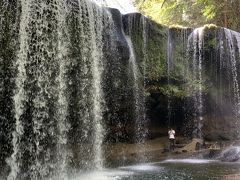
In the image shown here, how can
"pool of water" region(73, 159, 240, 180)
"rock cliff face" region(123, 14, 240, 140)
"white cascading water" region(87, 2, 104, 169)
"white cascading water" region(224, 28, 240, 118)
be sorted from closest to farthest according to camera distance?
"pool of water" region(73, 159, 240, 180), "white cascading water" region(87, 2, 104, 169), "rock cliff face" region(123, 14, 240, 140), "white cascading water" region(224, 28, 240, 118)

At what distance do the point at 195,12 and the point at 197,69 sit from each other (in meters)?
9.75

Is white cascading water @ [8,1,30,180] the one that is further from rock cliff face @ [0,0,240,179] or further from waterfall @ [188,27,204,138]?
waterfall @ [188,27,204,138]

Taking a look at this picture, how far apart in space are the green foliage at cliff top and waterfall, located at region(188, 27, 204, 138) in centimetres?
472

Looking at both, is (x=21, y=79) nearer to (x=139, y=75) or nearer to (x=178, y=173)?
(x=178, y=173)

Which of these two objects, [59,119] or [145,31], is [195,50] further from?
[59,119]

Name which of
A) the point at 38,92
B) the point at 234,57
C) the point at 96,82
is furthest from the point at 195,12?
the point at 38,92

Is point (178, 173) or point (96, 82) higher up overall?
point (96, 82)

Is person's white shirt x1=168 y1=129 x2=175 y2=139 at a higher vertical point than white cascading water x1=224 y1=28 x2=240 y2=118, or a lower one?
lower

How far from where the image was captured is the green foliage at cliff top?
25.5m

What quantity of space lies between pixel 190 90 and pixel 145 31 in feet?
13.4

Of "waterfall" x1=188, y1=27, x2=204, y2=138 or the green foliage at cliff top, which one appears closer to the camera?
"waterfall" x1=188, y1=27, x2=204, y2=138

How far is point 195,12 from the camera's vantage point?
2822 centimetres

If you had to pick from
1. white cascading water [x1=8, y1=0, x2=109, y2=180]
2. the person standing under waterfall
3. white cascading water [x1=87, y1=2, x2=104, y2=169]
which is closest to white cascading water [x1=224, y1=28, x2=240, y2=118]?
the person standing under waterfall

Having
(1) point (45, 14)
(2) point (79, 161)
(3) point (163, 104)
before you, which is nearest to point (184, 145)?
(3) point (163, 104)
